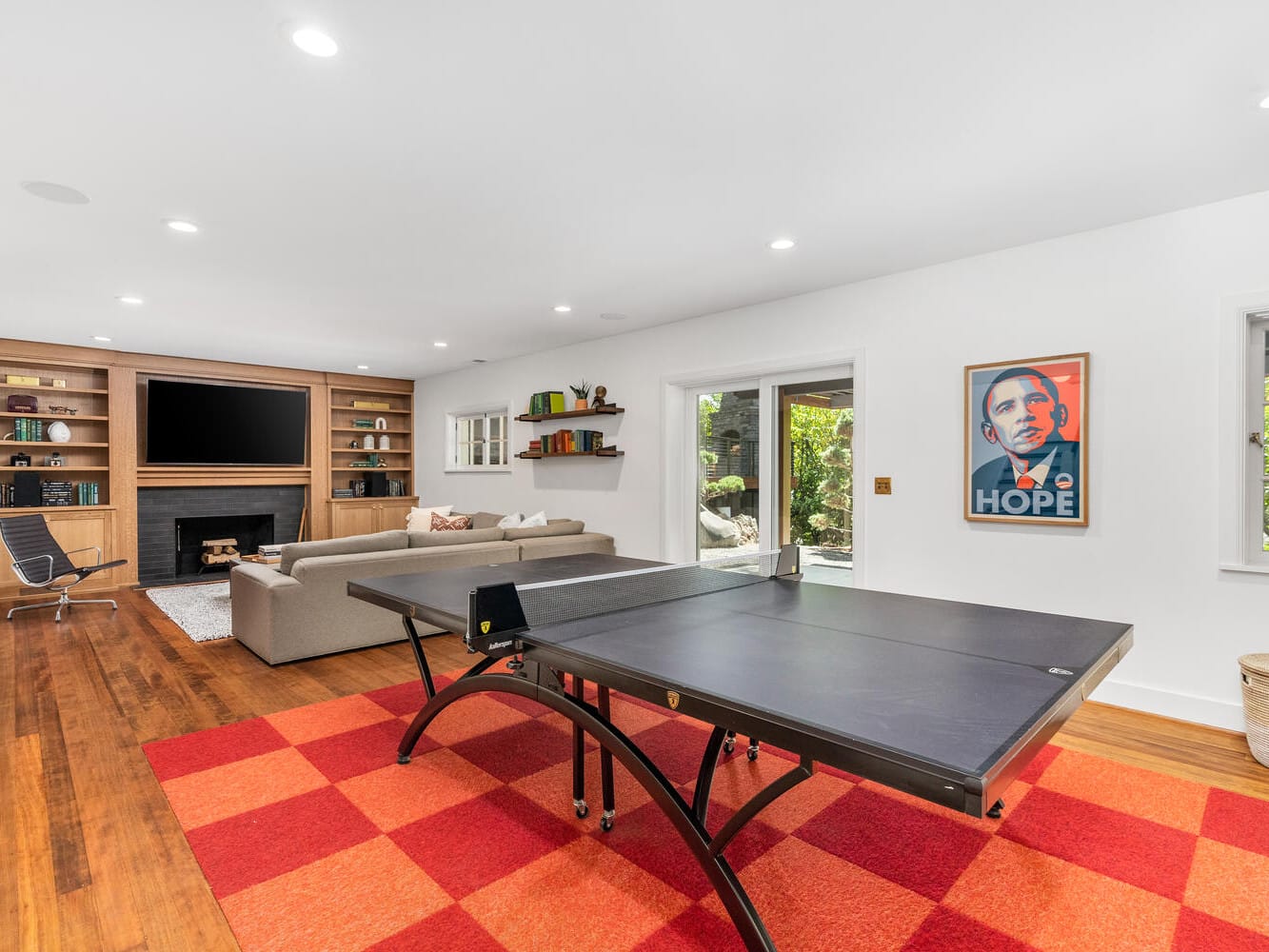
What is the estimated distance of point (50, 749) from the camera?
2781 mm

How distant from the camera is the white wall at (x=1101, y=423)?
9.78 ft

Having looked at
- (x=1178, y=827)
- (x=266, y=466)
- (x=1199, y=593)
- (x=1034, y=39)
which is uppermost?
(x=1034, y=39)

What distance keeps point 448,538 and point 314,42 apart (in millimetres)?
3304

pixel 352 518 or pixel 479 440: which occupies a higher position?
pixel 479 440

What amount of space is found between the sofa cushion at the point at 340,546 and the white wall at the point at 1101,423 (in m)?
2.90

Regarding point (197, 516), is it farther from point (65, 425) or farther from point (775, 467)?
point (775, 467)

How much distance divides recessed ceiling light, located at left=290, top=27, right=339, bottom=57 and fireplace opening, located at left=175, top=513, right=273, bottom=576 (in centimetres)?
655

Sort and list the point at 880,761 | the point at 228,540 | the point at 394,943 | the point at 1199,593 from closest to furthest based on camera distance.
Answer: the point at 880,761 → the point at 394,943 → the point at 1199,593 → the point at 228,540

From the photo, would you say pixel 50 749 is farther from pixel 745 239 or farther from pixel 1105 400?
pixel 1105 400

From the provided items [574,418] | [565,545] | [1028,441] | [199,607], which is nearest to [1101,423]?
[1028,441]

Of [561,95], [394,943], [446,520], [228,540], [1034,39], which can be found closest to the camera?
[394,943]

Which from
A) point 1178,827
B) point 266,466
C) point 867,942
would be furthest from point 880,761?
point 266,466

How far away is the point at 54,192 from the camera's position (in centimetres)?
282

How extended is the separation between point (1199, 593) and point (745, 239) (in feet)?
8.92
